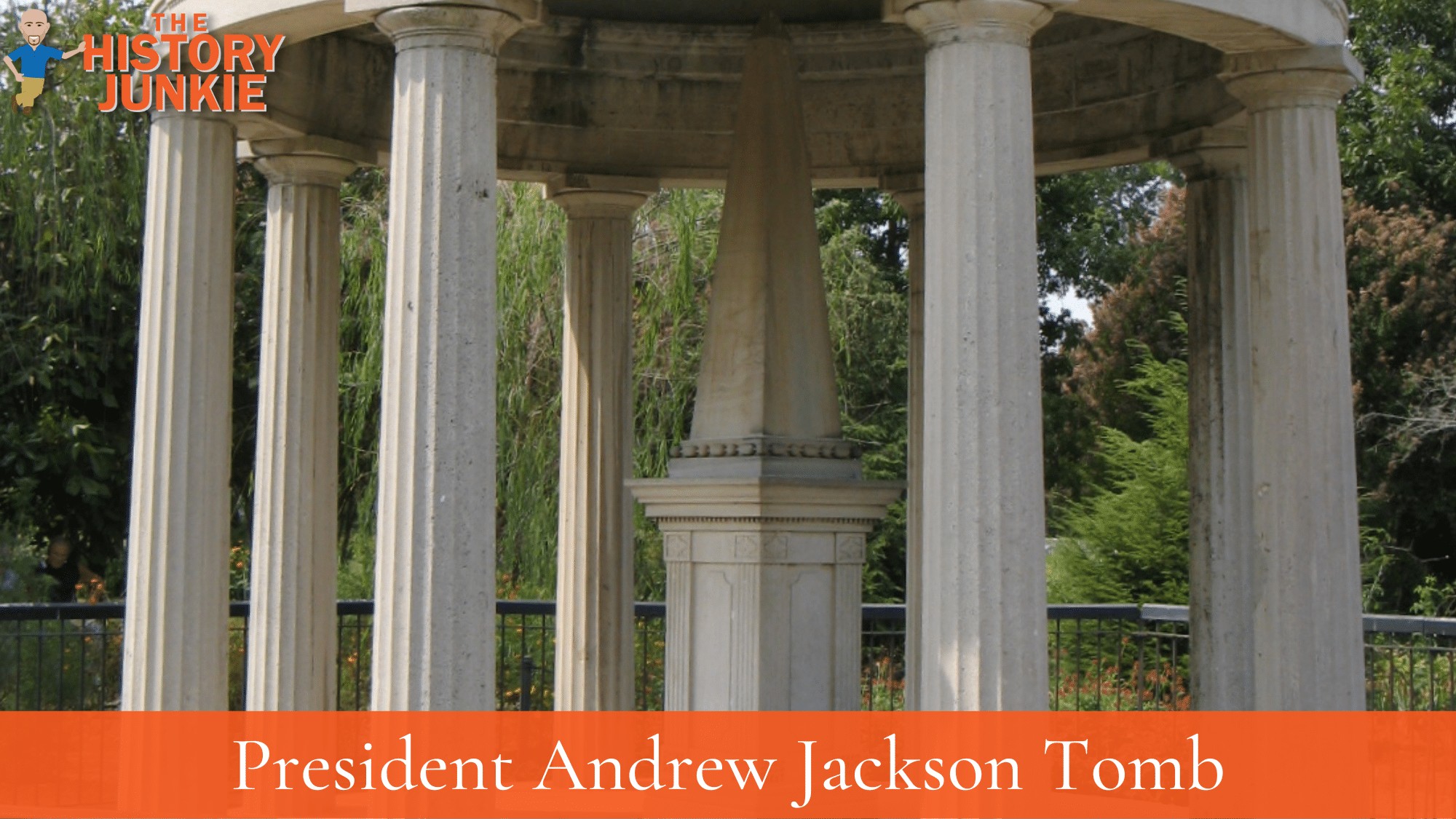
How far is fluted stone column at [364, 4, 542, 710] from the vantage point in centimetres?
1800

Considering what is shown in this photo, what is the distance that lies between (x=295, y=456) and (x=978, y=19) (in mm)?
11737

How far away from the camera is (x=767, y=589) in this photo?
74.4 feet

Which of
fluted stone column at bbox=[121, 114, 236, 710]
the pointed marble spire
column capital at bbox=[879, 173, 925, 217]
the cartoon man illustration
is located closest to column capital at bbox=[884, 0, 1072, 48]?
the pointed marble spire

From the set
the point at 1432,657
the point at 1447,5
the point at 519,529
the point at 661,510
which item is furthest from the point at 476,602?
the point at 1447,5

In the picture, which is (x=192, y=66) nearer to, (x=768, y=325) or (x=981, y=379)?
(x=768, y=325)

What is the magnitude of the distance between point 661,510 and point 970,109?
752cm

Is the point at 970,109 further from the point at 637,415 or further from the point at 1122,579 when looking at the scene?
the point at 1122,579

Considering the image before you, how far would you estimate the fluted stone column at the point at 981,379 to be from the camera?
17.8 metres

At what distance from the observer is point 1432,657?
27141mm

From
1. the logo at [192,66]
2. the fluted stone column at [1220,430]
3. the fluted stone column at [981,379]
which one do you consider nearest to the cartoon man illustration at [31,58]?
the logo at [192,66]

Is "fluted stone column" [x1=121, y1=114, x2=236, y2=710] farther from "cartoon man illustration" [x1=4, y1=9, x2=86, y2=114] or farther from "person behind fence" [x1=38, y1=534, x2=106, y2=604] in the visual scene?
"person behind fence" [x1=38, y1=534, x2=106, y2=604]

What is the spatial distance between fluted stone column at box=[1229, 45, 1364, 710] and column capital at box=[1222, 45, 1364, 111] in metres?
0.02

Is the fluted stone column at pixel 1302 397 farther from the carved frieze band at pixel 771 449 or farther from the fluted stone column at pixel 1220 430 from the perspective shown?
the carved frieze band at pixel 771 449

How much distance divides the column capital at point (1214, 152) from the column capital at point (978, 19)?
7.31 m
